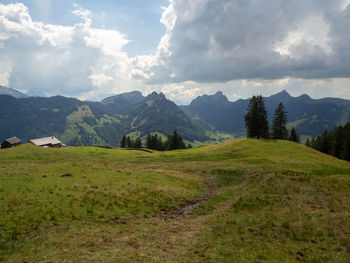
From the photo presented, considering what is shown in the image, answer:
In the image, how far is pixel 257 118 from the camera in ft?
258

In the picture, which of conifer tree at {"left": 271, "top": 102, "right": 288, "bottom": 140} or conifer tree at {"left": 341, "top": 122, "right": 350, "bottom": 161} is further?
conifer tree at {"left": 271, "top": 102, "right": 288, "bottom": 140}

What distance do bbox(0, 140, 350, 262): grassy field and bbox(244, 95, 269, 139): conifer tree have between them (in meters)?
46.5

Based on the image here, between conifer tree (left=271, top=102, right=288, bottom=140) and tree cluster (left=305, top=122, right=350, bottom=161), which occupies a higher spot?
conifer tree (left=271, top=102, right=288, bottom=140)

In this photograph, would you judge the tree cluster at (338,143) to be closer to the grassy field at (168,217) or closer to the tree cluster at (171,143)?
the grassy field at (168,217)

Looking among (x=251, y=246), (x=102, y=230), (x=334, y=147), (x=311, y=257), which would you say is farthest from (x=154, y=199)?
(x=334, y=147)

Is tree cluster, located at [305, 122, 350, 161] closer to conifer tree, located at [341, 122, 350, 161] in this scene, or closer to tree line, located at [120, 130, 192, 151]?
conifer tree, located at [341, 122, 350, 161]

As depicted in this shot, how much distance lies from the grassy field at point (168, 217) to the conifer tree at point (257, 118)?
46537 mm

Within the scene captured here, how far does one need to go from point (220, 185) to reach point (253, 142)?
128 ft

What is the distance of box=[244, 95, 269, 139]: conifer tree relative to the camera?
78287 mm

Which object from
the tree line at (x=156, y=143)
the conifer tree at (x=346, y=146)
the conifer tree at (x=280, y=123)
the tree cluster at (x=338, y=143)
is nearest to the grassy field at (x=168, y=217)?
the conifer tree at (x=346, y=146)

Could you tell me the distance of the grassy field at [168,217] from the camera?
13188 millimetres

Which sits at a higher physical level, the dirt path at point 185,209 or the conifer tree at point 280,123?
the conifer tree at point 280,123

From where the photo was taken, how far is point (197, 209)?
901 inches

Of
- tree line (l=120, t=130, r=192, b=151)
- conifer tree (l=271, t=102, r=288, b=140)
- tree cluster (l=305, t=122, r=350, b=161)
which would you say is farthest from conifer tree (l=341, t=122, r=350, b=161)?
tree line (l=120, t=130, r=192, b=151)
